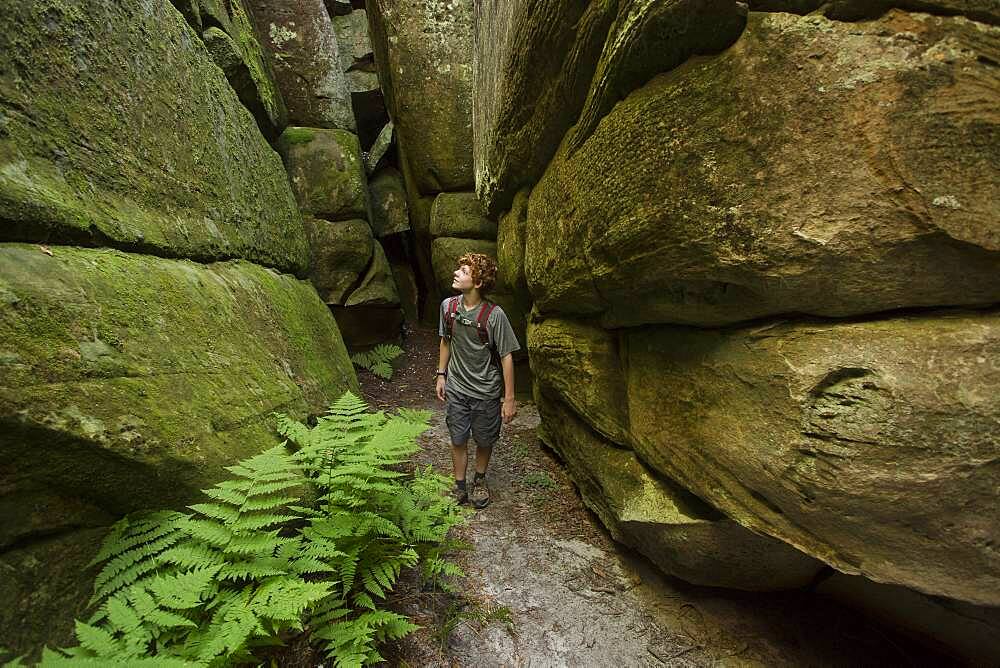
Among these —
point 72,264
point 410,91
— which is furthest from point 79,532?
point 410,91

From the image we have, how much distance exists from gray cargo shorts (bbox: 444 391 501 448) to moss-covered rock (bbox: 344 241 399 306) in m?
5.72

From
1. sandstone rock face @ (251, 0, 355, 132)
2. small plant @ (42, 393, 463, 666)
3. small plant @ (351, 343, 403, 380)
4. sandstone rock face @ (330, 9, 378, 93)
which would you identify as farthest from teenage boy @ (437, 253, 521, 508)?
sandstone rock face @ (330, 9, 378, 93)

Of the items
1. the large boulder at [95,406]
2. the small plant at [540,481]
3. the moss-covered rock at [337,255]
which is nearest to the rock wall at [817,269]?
the small plant at [540,481]

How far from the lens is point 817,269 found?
185 centimetres

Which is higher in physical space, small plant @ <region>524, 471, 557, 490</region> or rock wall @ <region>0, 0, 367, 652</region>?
rock wall @ <region>0, 0, 367, 652</region>

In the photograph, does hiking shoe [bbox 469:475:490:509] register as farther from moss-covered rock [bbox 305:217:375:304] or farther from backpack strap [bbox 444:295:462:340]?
moss-covered rock [bbox 305:217:375:304]

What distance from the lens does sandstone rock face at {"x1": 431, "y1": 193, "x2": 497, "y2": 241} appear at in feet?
32.0

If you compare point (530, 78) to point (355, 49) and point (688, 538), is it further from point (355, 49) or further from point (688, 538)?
point (355, 49)

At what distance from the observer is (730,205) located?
198 centimetres

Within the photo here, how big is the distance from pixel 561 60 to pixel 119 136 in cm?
352

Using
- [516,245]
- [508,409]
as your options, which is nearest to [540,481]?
[508,409]

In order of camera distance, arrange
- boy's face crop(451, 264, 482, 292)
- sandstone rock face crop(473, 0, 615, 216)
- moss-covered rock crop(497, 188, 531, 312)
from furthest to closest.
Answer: moss-covered rock crop(497, 188, 531, 312)
boy's face crop(451, 264, 482, 292)
sandstone rock face crop(473, 0, 615, 216)

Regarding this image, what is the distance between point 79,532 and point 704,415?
134 inches

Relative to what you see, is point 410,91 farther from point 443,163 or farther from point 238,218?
point 238,218
